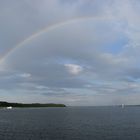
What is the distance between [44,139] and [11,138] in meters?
8.99

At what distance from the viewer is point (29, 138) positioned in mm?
76375

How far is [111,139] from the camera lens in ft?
242

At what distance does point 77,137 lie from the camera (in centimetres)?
7831

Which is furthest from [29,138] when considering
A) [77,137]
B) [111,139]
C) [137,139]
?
[137,139]

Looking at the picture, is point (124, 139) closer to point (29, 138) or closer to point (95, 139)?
point (95, 139)

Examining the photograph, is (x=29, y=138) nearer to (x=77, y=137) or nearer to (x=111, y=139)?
(x=77, y=137)

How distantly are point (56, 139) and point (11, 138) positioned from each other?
38.2ft

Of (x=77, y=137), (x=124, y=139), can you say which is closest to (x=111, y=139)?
(x=124, y=139)

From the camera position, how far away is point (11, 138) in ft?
253

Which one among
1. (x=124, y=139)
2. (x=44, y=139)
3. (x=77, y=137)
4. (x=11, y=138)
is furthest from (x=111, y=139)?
(x=11, y=138)

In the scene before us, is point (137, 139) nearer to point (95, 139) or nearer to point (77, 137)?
point (95, 139)

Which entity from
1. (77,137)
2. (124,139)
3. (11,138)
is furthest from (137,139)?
(11,138)

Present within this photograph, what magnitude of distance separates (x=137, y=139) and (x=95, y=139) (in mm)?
10056

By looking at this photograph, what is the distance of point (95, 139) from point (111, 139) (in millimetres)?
3809
